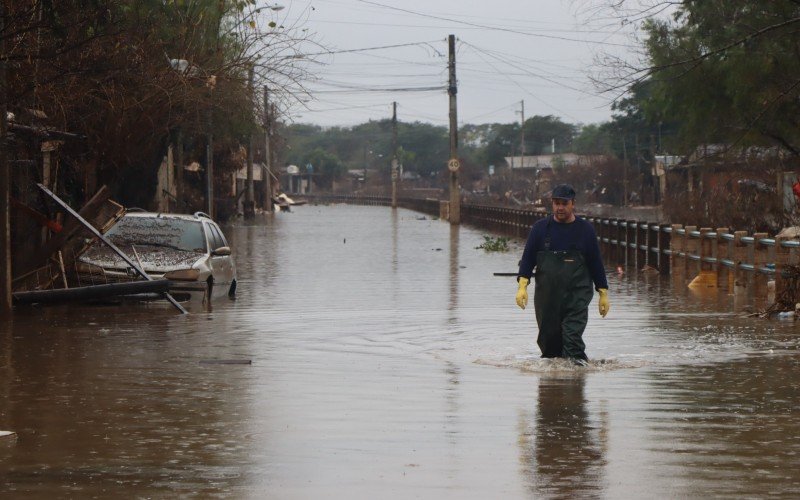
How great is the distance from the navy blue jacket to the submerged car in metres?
8.23

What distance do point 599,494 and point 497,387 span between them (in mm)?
4572

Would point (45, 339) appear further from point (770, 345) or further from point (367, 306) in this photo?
point (770, 345)

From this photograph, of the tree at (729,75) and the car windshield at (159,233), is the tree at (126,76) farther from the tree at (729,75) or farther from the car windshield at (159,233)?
the tree at (729,75)

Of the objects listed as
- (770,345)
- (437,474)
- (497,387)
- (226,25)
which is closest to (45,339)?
(497,387)

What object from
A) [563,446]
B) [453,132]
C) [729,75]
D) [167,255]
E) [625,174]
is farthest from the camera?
[625,174]

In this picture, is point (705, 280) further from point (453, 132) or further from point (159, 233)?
point (453, 132)

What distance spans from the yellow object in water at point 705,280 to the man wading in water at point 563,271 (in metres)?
12.6

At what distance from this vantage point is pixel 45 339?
52.0ft

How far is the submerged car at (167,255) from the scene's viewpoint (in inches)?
795

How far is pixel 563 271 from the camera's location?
13.0 meters

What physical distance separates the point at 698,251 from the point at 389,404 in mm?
17590

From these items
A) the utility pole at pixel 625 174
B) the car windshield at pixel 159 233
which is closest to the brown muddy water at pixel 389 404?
the car windshield at pixel 159 233

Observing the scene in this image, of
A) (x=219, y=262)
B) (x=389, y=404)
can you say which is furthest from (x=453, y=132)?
(x=389, y=404)

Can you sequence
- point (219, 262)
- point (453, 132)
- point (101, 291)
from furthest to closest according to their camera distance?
point (453, 132) → point (219, 262) → point (101, 291)
